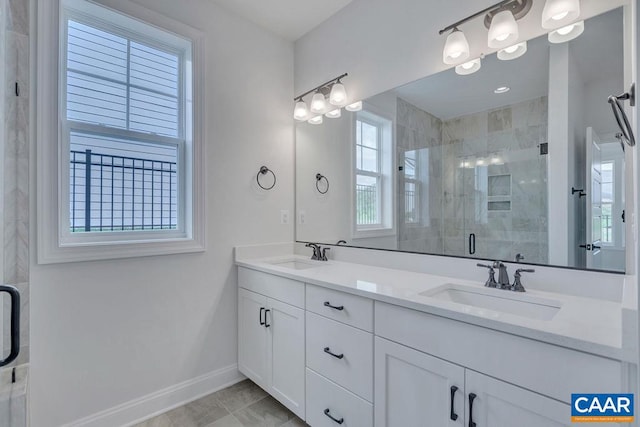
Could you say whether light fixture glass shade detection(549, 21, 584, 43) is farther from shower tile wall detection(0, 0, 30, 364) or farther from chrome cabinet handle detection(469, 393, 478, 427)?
shower tile wall detection(0, 0, 30, 364)

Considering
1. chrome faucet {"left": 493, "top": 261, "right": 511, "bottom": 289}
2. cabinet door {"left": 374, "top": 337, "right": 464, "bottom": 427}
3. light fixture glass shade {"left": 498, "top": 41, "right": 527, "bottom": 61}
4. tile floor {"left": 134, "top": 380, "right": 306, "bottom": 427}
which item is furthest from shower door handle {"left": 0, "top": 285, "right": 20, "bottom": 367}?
light fixture glass shade {"left": 498, "top": 41, "right": 527, "bottom": 61}

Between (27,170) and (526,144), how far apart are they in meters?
2.34

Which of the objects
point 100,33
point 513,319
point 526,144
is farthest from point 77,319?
point 526,144

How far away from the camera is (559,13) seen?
4.14 ft

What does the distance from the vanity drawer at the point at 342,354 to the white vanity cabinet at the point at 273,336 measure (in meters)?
0.09

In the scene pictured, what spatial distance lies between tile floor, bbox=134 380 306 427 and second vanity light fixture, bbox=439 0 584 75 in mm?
2220

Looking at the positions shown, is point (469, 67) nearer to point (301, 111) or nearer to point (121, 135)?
point (301, 111)

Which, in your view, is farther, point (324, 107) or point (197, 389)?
point (324, 107)

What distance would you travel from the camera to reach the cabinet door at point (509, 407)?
34.3 inches

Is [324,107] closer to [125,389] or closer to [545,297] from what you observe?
[545,297]

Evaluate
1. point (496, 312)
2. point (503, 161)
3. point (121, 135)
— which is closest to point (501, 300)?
point (496, 312)

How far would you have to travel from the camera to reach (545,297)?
125cm

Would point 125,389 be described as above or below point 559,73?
below

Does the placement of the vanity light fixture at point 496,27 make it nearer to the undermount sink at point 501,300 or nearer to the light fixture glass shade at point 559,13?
the light fixture glass shade at point 559,13
